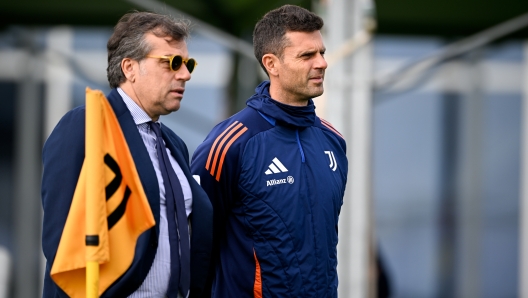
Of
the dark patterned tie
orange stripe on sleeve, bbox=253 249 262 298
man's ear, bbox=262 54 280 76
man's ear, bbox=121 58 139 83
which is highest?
man's ear, bbox=262 54 280 76

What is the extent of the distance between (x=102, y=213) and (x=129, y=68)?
1.51 feet

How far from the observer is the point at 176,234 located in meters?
2.14

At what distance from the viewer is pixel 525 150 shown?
610 centimetres

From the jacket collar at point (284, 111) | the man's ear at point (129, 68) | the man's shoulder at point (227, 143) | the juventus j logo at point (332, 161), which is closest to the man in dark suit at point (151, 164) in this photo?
the man's ear at point (129, 68)

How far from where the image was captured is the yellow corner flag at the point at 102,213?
6.24ft

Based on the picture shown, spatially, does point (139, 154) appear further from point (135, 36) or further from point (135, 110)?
point (135, 36)

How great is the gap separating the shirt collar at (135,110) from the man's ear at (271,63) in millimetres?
596

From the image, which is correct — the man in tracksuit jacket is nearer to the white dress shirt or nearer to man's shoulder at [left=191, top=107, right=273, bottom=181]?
man's shoulder at [left=191, top=107, right=273, bottom=181]

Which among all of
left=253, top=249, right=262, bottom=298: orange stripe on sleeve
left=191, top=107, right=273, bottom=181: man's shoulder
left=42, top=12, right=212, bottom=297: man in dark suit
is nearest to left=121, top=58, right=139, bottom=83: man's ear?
left=42, top=12, right=212, bottom=297: man in dark suit

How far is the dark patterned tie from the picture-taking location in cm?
210

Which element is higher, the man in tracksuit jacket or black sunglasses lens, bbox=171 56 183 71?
black sunglasses lens, bbox=171 56 183 71

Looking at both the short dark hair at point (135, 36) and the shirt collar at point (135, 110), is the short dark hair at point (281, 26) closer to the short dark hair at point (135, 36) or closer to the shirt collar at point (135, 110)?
the short dark hair at point (135, 36)

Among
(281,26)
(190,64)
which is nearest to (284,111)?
(281,26)

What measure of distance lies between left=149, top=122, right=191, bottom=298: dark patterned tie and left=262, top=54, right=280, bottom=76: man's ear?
2.07 feet
